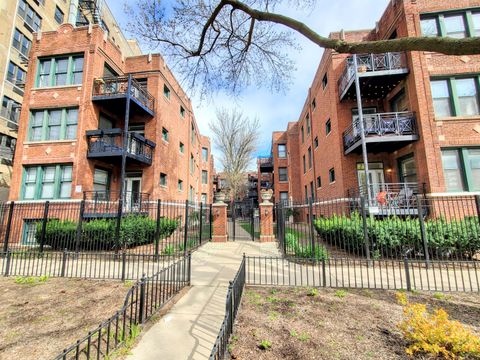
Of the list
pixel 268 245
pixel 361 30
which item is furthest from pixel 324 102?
pixel 268 245

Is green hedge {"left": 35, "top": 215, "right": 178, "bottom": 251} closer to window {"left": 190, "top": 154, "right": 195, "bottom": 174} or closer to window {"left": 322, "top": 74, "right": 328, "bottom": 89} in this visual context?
window {"left": 190, "top": 154, "right": 195, "bottom": 174}

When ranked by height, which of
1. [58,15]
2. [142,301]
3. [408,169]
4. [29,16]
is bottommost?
[142,301]

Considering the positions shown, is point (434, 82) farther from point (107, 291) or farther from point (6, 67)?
point (6, 67)

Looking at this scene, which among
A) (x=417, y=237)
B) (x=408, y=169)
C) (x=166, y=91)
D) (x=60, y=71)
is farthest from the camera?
(x=166, y=91)

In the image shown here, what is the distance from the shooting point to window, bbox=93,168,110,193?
574 inches

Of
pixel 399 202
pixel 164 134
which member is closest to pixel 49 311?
pixel 399 202

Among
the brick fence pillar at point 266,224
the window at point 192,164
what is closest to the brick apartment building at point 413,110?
the brick fence pillar at point 266,224

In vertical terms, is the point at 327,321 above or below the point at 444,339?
below

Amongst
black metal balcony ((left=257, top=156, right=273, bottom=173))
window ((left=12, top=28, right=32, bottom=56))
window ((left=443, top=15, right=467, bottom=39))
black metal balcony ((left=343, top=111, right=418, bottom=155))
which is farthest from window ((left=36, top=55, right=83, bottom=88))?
black metal balcony ((left=257, top=156, right=273, bottom=173))

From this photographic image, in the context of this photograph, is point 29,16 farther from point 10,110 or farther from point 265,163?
point 265,163

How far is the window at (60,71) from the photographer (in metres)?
15.0

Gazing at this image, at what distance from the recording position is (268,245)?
1245cm

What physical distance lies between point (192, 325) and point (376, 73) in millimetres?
14156

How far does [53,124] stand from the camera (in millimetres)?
14711
